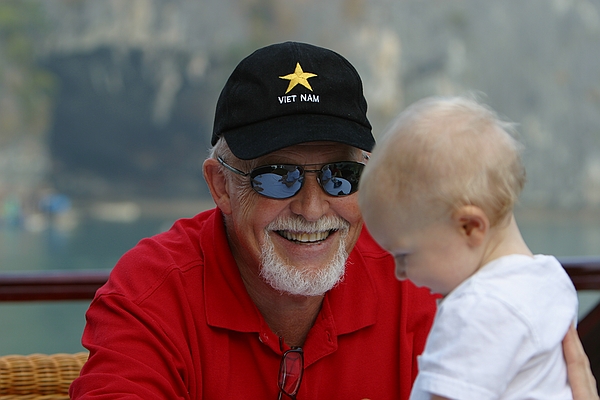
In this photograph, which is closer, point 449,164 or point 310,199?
point 449,164

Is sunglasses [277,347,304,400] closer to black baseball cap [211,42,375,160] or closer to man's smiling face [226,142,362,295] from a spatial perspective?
man's smiling face [226,142,362,295]

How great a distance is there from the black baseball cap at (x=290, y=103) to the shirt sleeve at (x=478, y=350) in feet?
2.05

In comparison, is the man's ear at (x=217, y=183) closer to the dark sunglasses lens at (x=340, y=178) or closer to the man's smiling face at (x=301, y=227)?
the man's smiling face at (x=301, y=227)

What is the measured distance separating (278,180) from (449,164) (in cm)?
60

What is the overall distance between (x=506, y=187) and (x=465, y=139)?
0.08m

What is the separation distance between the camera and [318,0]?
20797mm

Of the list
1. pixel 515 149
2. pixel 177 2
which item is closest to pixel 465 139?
pixel 515 149

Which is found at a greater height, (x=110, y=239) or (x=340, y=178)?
(x=340, y=178)

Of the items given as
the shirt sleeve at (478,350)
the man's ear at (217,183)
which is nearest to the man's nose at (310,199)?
the man's ear at (217,183)

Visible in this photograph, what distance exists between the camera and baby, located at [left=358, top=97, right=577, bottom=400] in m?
0.83

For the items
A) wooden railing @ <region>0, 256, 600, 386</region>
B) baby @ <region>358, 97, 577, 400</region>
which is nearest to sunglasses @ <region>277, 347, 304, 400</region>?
baby @ <region>358, 97, 577, 400</region>

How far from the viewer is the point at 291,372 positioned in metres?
1.48

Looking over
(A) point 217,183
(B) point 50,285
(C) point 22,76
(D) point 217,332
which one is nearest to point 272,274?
(D) point 217,332

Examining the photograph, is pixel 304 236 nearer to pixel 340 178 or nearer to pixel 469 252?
pixel 340 178
